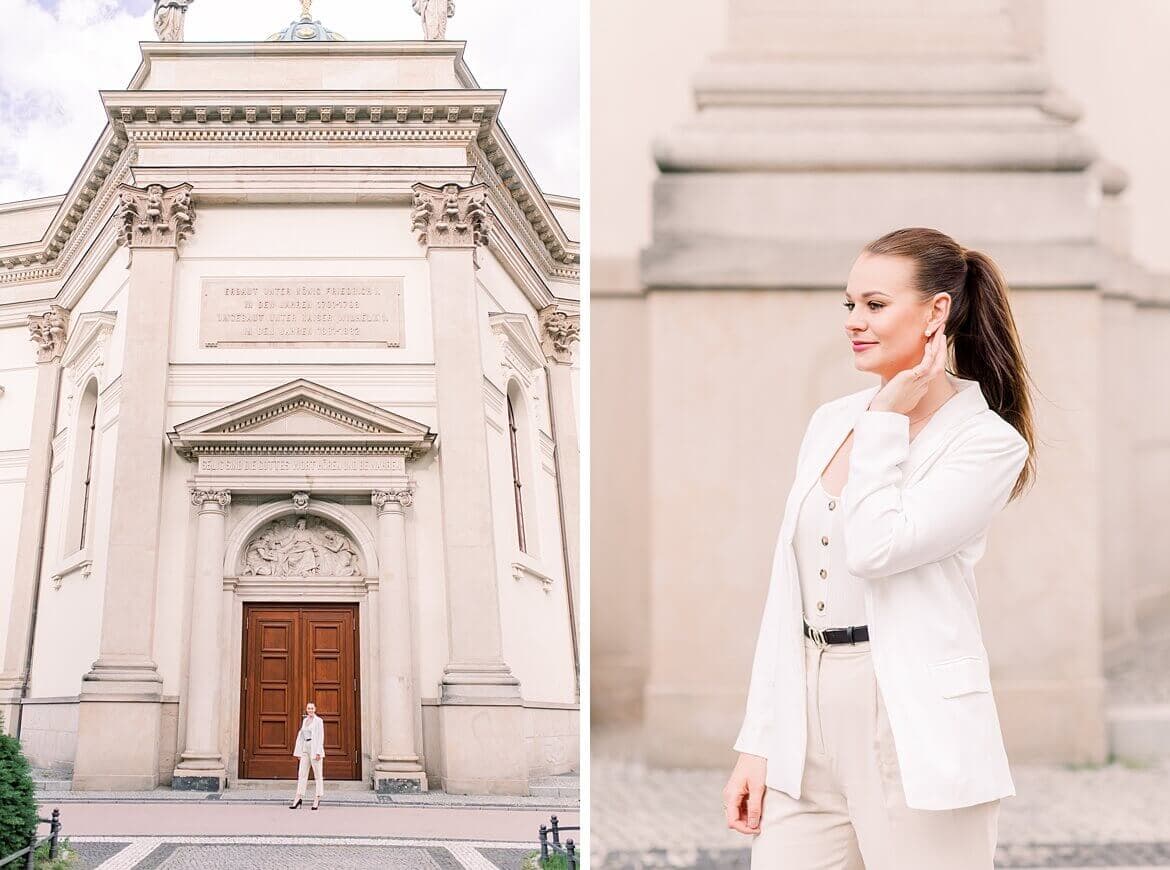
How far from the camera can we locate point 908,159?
492cm

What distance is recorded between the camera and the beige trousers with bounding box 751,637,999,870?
180 cm

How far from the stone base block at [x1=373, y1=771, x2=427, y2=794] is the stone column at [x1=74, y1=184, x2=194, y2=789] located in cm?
101

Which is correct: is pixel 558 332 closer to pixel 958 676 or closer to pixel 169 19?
pixel 169 19

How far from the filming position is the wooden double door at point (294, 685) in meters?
5.18

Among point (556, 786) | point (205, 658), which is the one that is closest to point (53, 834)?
point (205, 658)

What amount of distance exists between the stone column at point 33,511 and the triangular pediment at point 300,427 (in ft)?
2.26

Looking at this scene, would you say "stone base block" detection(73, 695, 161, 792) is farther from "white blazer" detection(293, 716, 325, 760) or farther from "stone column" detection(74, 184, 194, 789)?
"white blazer" detection(293, 716, 325, 760)

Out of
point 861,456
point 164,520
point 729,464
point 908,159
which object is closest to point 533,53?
point 908,159

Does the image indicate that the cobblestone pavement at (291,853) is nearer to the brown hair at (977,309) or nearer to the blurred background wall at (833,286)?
the blurred background wall at (833,286)

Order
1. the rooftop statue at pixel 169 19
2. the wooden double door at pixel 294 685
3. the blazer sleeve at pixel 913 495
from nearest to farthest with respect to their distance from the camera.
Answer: the blazer sleeve at pixel 913 495
the wooden double door at pixel 294 685
the rooftop statue at pixel 169 19

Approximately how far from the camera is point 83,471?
18.0 ft

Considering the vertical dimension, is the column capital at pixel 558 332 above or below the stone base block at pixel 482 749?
above

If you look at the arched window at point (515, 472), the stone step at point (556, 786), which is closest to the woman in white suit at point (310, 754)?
the stone step at point (556, 786)

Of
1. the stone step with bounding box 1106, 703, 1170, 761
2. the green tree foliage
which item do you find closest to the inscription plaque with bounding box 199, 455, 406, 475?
the green tree foliage
